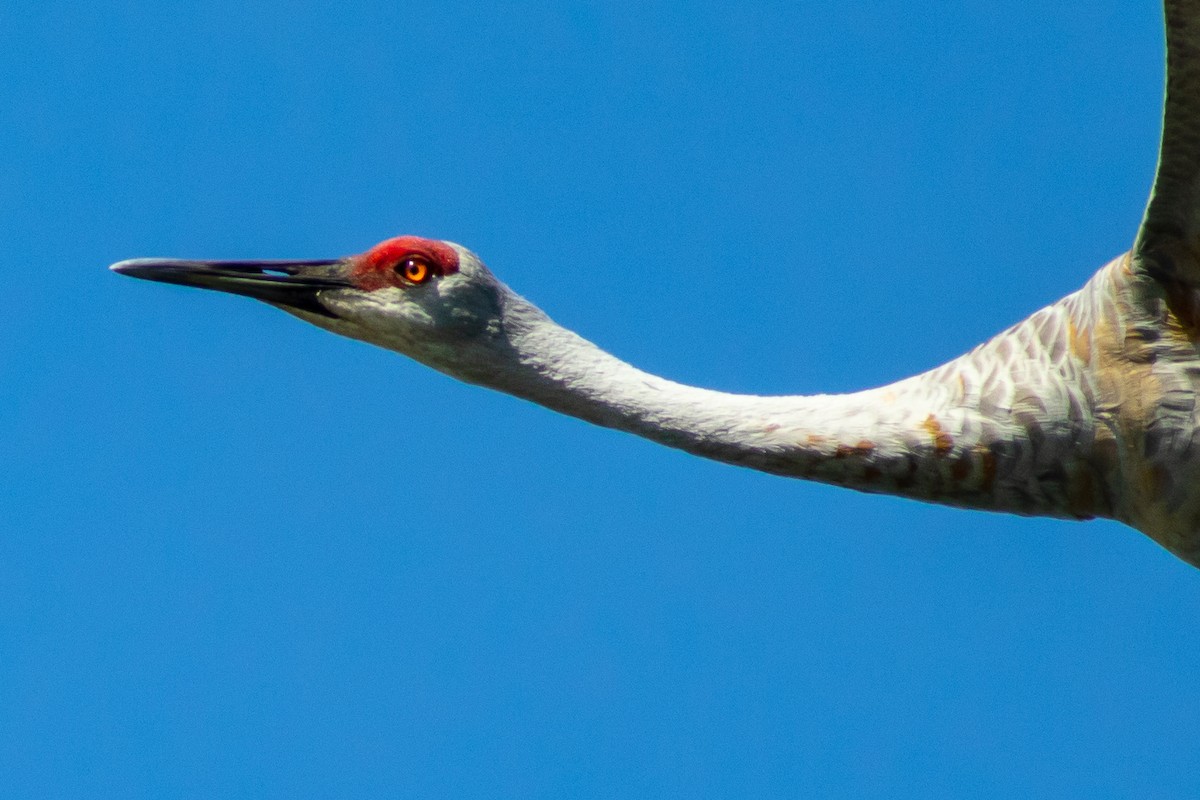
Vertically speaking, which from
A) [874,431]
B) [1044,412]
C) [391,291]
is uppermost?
[391,291]

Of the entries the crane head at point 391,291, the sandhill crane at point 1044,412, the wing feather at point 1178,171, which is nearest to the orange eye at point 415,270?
the crane head at point 391,291

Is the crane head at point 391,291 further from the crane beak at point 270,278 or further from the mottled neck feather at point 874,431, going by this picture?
the mottled neck feather at point 874,431

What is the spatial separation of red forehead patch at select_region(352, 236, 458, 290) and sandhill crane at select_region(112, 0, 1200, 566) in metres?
0.69

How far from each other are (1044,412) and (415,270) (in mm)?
2434

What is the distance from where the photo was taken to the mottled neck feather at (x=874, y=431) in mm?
6211

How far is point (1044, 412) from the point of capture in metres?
6.20

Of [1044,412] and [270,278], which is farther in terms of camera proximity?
Result: [270,278]

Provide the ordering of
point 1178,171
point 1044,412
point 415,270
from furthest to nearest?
point 415,270 → point 1044,412 → point 1178,171

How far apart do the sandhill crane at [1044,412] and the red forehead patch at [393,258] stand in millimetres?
686

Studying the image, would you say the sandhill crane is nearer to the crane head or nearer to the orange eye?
the crane head

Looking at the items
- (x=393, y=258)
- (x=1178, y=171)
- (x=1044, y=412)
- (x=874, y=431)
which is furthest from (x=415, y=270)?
(x=1178, y=171)

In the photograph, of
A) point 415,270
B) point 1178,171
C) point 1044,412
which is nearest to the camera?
point 1178,171

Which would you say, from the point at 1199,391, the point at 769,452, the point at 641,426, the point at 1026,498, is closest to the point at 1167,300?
the point at 1199,391

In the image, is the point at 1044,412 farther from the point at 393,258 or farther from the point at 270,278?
the point at 270,278
